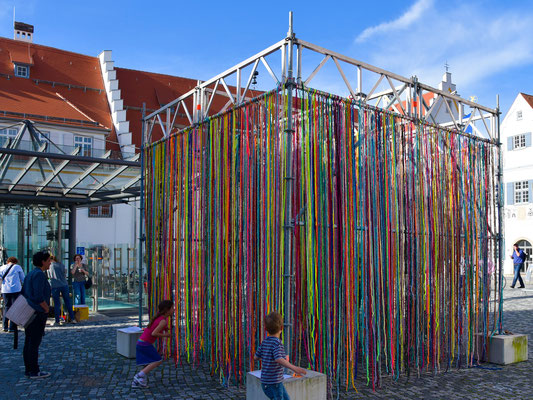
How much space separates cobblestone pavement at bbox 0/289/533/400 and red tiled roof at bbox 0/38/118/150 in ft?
65.1

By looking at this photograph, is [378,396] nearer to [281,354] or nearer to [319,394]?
[319,394]

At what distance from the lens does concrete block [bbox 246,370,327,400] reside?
202 inches

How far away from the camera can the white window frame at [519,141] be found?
30620mm

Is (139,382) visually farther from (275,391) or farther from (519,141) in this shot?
(519,141)

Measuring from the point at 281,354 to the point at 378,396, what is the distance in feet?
6.92

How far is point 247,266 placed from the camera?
248 inches

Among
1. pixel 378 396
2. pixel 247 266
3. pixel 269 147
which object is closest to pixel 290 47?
pixel 269 147

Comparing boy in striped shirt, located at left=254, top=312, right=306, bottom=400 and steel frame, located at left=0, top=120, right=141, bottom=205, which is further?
steel frame, located at left=0, top=120, right=141, bottom=205

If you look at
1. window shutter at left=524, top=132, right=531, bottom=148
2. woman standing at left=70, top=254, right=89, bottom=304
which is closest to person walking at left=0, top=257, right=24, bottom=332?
woman standing at left=70, top=254, right=89, bottom=304

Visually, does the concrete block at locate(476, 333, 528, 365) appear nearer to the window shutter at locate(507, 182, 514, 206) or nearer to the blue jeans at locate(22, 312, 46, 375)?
the blue jeans at locate(22, 312, 46, 375)

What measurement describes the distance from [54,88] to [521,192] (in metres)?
26.1

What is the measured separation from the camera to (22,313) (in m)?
6.93

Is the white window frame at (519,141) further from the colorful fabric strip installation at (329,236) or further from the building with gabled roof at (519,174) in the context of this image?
the colorful fabric strip installation at (329,236)

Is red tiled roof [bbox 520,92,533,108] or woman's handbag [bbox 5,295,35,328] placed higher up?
red tiled roof [bbox 520,92,533,108]
